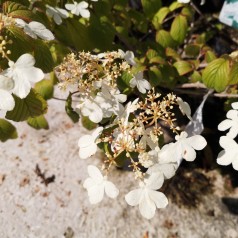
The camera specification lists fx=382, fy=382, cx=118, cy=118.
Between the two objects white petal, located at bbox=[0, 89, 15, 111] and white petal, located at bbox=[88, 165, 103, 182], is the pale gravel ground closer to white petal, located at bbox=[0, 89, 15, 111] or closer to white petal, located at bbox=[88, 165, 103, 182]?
white petal, located at bbox=[88, 165, 103, 182]

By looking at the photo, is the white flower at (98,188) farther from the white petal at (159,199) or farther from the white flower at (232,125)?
the white flower at (232,125)

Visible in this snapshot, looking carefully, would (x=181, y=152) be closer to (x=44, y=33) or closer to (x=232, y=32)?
(x=44, y=33)

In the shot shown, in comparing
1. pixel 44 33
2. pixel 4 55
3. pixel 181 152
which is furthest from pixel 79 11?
pixel 181 152

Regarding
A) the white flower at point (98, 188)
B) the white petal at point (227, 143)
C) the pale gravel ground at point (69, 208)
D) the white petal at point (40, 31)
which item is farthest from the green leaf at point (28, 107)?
the pale gravel ground at point (69, 208)

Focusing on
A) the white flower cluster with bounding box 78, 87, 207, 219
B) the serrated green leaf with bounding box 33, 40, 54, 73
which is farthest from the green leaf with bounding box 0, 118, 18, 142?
the white flower cluster with bounding box 78, 87, 207, 219

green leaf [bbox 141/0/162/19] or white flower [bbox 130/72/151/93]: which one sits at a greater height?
white flower [bbox 130/72/151/93]


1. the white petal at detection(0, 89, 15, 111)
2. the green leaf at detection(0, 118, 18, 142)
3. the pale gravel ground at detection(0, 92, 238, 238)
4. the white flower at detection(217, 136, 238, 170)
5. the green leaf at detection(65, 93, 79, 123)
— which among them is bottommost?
the pale gravel ground at detection(0, 92, 238, 238)

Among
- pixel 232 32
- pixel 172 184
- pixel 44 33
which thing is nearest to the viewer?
pixel 44 33
